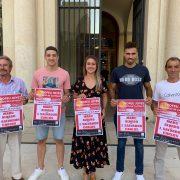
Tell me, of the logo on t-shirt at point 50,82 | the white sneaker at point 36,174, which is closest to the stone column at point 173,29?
the logo on t-shirt at point 50,82

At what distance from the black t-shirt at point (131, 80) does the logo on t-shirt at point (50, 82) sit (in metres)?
0.77

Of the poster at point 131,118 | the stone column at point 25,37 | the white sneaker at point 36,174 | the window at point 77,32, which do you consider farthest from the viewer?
the window at point 77,32

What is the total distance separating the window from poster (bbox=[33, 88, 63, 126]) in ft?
12.3

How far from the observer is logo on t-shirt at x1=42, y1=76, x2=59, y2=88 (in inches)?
145

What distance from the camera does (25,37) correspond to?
6.49 meters

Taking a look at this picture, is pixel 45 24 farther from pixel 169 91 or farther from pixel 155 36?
pixel 169 91

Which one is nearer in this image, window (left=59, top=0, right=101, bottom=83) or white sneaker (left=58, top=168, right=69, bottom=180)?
white sneaker (left=58, top=168, right=69, bottom=180)

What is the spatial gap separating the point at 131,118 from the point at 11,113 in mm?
1500

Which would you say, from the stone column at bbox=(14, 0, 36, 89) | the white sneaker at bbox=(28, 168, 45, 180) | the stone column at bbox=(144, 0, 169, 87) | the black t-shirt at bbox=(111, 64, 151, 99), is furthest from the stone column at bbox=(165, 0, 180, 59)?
the white sneaker at bbox=(28, 168, 45, 180)

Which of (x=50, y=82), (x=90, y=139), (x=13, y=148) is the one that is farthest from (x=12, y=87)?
(x=90, y=139)

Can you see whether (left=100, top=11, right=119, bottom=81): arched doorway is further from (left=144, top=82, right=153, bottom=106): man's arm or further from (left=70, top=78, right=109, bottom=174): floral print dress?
(left=70, top=78, right=109, bottom=174): floral print dress

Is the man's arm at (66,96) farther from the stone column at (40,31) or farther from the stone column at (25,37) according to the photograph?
the stone column at (40,31)

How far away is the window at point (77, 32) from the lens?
7.12 metres

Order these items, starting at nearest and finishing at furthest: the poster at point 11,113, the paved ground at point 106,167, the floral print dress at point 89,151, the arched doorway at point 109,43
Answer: the poster at point 11,113 → the floral print dress at point 89,151 → the paved ground at point 106,167 → the arched doorway at point 109,43
